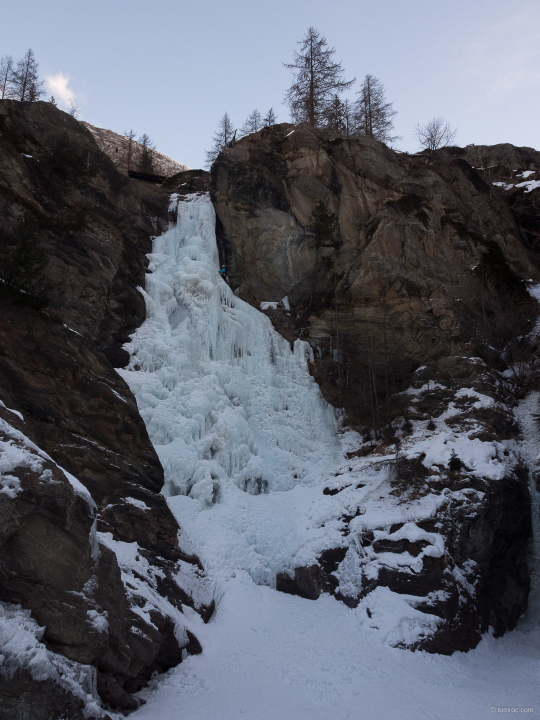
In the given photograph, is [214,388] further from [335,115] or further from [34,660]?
[335,115]

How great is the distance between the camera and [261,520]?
12.3 metres

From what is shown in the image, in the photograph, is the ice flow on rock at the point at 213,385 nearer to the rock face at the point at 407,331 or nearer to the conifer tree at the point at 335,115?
the rock face at the point at 407,331

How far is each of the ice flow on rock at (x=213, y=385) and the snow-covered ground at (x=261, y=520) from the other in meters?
0.05

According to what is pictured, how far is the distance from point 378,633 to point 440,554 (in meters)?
2.39

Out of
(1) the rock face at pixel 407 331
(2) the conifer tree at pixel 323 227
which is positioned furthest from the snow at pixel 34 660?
(2) the conifer tree at pixel 323 227

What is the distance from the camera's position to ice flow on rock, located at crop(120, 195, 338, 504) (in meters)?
12.3

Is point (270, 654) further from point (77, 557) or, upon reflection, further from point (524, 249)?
point (524, 249)

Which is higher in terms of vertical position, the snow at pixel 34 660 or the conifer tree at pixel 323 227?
the conifer tree at pixel 323 227

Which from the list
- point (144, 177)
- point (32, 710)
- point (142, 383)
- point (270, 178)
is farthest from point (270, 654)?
point (144, 177)

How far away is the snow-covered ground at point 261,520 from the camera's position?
7.56 metres

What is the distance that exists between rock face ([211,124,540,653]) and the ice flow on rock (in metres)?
1.31

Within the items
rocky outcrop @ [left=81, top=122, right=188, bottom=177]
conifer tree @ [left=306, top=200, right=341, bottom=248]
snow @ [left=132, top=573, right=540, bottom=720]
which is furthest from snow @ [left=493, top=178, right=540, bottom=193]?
rocky outcrop @ [left=81, top=122, right=188, bottom=177]

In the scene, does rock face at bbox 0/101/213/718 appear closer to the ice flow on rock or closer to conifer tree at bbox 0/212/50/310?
conifer tree at bbox 0/212/50/310

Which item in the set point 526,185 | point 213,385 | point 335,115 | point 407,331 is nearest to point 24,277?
point 213,385
